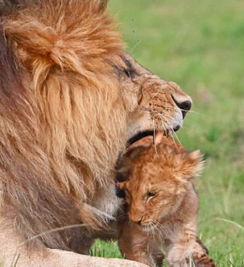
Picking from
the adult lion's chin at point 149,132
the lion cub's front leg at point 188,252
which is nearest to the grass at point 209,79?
the lion cub's front leg at point 188,252

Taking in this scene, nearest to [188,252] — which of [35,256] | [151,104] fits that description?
[151,104]

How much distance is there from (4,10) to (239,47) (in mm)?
9260

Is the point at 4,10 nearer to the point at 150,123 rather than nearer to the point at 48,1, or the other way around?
the point at 48,1

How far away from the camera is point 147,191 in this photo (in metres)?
4.50

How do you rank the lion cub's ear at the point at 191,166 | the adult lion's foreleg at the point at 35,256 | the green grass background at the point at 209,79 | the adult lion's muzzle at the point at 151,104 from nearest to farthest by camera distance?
the adult lion's foreleg at the point at 35,256
the adult lion's muzzle at the point at 151,104
the lion cub's ear at the point at 191,166
the green grass background at the point at 209,79

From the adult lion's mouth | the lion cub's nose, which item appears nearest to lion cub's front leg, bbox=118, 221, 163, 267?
the adult lion's mouth

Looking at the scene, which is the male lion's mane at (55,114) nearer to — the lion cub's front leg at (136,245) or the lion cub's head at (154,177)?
the lion cub's head at (154,177)

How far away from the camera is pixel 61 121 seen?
4.24 metres

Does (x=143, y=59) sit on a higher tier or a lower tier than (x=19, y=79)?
lower

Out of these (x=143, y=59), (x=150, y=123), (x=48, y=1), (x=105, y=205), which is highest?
(x=48, y=1)

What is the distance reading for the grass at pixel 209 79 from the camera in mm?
6387

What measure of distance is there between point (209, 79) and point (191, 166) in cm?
724

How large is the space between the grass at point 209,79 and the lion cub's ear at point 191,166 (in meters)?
0.27

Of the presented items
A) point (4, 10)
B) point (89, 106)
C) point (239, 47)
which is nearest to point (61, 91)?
point (89, 106)
